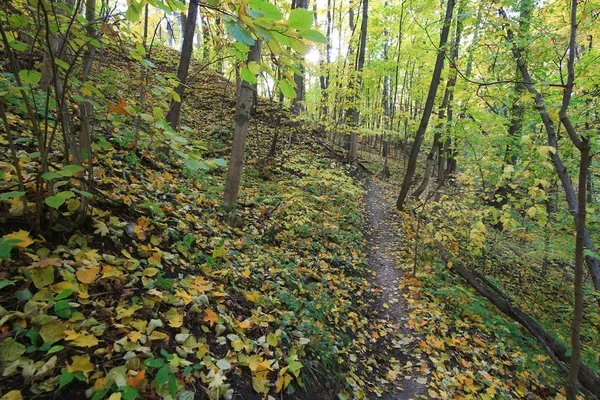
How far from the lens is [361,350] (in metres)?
4.09

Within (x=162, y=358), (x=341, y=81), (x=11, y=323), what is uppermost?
(x=341, y=81)

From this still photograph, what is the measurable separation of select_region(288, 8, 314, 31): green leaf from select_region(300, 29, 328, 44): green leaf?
0.10 feet

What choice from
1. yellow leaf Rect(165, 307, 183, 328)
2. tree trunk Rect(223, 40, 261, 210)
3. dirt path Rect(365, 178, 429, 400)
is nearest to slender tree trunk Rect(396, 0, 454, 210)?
dirt path Rect(365, 178, 429, 400)

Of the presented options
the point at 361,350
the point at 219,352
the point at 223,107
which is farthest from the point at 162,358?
the point at 223,107

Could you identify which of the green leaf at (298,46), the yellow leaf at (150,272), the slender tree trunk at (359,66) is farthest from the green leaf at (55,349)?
the slender tree trunk at (359,66)

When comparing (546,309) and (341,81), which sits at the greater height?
(341,81)

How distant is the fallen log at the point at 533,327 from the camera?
4547mm

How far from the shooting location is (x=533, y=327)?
5617mm

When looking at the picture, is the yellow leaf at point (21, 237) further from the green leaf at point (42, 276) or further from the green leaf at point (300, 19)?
the green leaf at point (300, 19)

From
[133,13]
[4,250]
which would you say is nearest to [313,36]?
[133,13]

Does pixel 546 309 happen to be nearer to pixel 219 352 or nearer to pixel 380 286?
pixel 380 286

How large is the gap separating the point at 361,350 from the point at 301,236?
8.95 ft

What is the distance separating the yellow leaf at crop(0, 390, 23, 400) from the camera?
1.31 meters

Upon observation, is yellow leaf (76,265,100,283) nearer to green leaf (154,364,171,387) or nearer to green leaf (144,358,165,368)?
green leaf (144,358,165,368)
